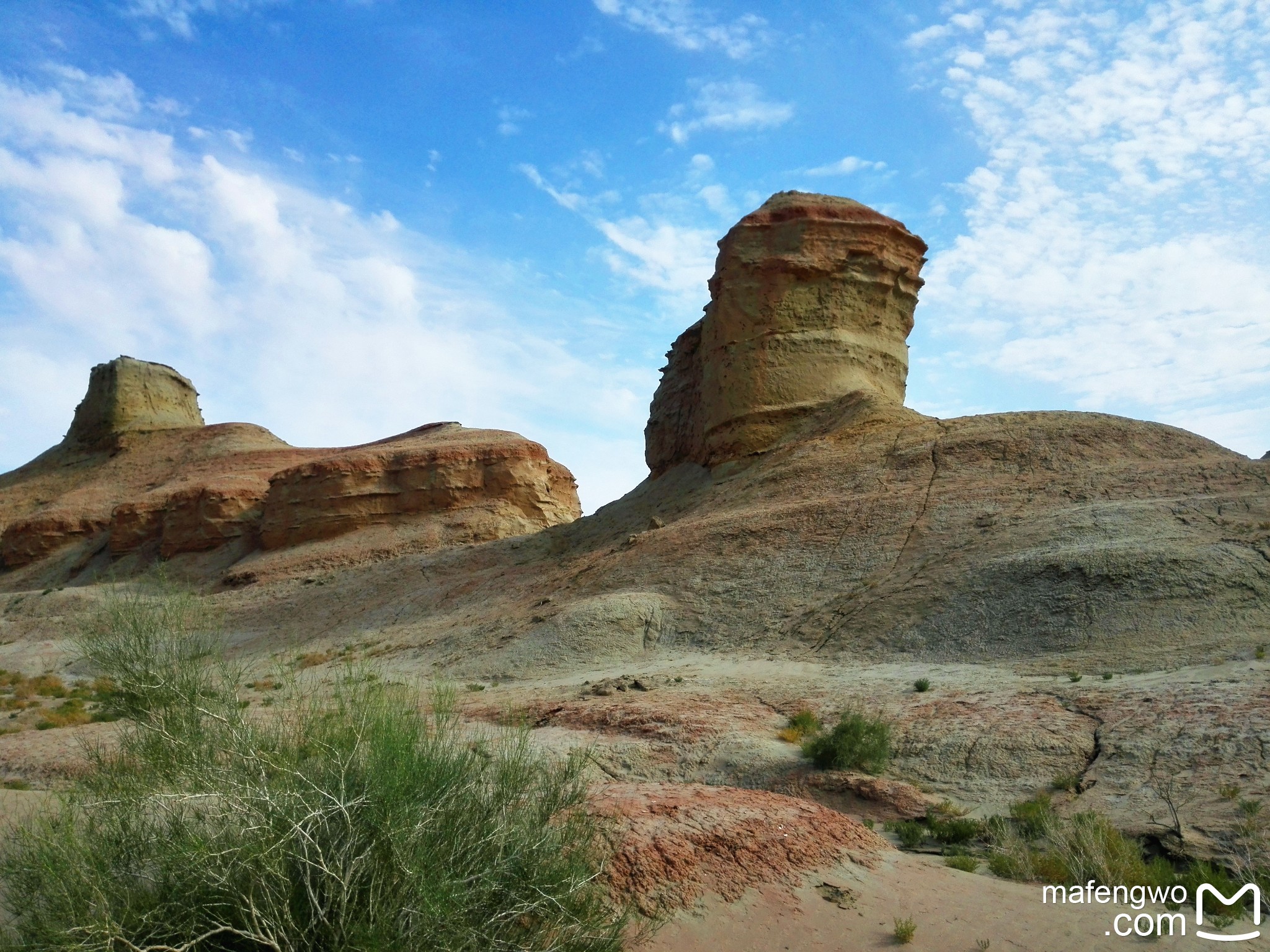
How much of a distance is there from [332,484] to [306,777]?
33.0 meters

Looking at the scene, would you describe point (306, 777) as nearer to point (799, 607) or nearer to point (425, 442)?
point (799, 607)

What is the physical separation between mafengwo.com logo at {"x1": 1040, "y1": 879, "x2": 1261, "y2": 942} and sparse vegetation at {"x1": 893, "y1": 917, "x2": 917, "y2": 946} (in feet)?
4.26

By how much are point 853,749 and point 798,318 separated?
1761 centimetres

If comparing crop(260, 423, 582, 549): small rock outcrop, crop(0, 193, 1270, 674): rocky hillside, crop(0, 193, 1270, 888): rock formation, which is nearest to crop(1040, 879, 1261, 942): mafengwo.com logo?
crop(0, 193, 1270, 888): rock formation

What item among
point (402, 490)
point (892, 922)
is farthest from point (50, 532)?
point (892, 922)

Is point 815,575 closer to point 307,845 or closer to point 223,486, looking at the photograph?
point 307,845

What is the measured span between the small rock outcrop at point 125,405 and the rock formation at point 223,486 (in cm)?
7

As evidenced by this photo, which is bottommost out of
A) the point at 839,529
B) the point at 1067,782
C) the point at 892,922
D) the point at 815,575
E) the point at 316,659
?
the point at 892,922

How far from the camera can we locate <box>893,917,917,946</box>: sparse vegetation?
6.72 m

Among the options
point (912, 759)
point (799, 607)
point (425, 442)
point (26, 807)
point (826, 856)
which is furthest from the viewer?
point (425, 442)

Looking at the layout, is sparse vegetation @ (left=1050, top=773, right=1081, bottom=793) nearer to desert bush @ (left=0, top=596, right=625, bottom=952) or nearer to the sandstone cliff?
the sandstone cliff

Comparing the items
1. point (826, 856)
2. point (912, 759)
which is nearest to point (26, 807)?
point (826, 856)

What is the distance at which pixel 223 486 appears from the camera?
40688mm

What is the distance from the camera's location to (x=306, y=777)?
5.59 m
